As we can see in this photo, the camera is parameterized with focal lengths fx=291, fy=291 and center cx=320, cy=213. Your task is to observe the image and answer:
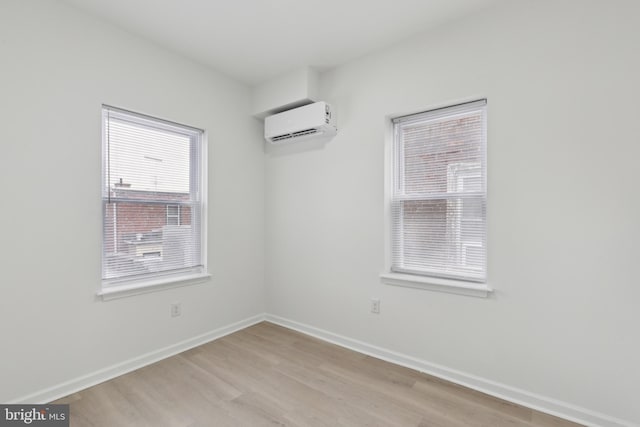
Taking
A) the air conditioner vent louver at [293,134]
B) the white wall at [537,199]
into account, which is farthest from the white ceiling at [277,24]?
the air conditioner vent louver at [293,134]

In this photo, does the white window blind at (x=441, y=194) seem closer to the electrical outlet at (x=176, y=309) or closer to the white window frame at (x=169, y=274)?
the white window frame at (x=169, y=274)

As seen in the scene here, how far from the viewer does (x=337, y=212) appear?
2918 millimetres

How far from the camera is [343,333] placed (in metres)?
2.85

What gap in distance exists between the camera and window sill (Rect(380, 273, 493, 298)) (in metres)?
2.12

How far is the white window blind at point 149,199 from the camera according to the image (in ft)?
7.70

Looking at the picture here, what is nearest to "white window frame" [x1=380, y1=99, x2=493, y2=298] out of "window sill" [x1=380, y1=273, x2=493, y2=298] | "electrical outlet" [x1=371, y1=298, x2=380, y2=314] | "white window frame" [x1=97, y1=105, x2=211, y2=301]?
"window sill" [x1=380, y1=273, x2=493, y2=298]

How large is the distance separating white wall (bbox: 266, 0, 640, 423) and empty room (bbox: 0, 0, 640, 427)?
1 centimetres

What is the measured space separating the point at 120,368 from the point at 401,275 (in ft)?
7.85

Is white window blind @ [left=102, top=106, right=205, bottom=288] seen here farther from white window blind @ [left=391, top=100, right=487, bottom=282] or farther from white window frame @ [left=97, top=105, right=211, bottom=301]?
white window blind @ [left=391, top=100, right=487, bottom=282]

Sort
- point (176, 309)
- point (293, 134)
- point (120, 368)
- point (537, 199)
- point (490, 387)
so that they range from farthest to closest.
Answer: point (293, 134) → point (176, 309) → point (120, 368) → point (490, 387) → point (537, 199)

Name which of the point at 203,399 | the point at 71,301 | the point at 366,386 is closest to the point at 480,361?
the point at 366,386

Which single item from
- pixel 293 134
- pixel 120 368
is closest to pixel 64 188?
pixel 120 368

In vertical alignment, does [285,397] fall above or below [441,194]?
below

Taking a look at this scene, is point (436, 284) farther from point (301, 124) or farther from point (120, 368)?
point (120, 368)
